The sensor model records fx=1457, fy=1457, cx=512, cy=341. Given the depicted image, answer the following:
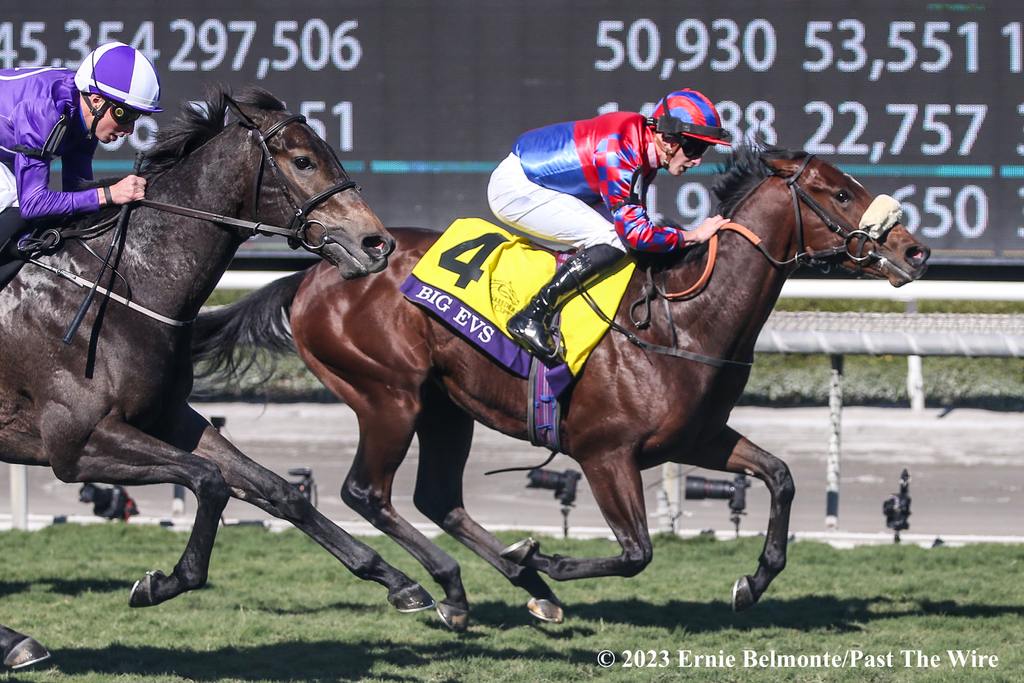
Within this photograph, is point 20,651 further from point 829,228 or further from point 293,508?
point 829,228

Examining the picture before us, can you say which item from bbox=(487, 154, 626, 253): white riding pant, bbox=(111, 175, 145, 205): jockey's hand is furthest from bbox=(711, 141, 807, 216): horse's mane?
bbox=(111, 175, 145, 205): jockey's hand

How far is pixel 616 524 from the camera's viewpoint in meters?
4.62

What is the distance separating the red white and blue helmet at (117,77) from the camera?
381 cm

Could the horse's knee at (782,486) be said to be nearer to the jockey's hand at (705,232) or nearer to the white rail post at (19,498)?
the jockey's hand at (705,232)

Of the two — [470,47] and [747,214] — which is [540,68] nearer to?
[470,47]

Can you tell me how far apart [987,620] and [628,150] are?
7.03 ft

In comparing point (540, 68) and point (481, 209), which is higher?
point (540, 68)

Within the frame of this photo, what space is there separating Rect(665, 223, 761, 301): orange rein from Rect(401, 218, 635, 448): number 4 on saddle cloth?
0.58 feet

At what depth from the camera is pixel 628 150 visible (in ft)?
15.2

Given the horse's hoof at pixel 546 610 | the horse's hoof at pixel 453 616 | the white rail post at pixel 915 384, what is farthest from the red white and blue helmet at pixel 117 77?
the white rail post at pixel 915 384

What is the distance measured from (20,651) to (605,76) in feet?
12.8

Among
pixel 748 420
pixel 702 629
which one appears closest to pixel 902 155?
pixel 702 629

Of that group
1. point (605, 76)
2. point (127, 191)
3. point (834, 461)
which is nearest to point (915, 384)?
point (834, 461)

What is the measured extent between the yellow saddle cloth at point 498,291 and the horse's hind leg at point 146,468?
4.05 feet
